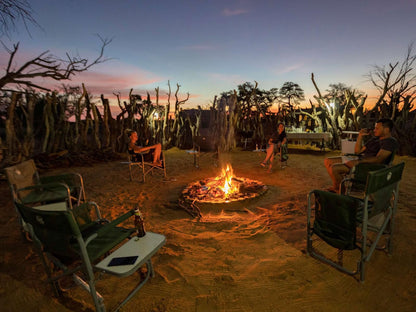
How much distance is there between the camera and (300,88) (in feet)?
90.4

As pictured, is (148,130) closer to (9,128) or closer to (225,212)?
(9,128)

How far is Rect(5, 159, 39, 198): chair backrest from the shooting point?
10.4ft

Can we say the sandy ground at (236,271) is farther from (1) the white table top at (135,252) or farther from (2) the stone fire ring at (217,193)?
(1) the white table top at (135,252)

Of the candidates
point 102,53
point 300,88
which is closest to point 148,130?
point 102,53

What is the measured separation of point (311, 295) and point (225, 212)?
7.53 feet

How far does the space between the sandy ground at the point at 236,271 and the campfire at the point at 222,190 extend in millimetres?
300

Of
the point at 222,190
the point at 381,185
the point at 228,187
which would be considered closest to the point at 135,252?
the point at 381,185

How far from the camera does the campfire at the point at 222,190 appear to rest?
4.64m

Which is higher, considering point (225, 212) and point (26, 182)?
point (26, 182)

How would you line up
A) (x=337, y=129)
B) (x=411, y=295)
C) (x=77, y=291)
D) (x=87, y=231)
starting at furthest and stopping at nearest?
(x=337, y=129) < (x=87, y=231) < (x=77, y=291) < (x=411, y=295)

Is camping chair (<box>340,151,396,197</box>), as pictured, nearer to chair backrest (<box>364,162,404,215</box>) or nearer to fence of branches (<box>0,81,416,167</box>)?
chair backrest (<box>364,162,404,215</box>)

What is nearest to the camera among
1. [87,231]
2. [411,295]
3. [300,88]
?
[411,295]

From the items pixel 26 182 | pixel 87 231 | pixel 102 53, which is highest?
pixel 102 53

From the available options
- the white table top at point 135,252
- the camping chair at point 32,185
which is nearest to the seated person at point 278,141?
the camping chair at point 32,185
